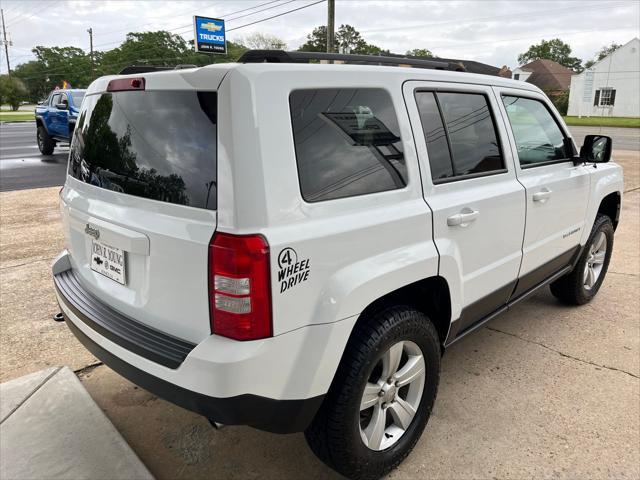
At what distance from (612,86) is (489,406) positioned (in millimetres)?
54003

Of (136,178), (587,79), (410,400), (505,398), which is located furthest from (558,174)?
(587,79)

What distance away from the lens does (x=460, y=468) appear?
2.47 m

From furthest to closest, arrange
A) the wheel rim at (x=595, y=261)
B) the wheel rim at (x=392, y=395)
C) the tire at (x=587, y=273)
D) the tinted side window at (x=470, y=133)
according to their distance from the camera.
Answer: the wheel rim at (x=595, y=261) → the tire at (x=587, y=273) → the tinted side window at (x=470, y=133) → the wheel rim at (x=392, y=395)

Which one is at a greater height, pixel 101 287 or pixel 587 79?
pixel 587 79

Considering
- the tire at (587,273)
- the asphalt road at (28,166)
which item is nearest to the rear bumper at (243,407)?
the tire at (587,273)

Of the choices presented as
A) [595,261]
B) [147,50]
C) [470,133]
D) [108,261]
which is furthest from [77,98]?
[147,50]

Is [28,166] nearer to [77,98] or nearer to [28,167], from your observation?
[28,167]

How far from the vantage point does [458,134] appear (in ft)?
8.76

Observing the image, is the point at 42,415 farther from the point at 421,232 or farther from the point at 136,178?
the point at 421,232

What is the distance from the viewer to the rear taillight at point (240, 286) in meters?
1.74

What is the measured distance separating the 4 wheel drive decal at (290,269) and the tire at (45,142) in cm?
1574

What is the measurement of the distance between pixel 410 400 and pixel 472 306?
0.66 m

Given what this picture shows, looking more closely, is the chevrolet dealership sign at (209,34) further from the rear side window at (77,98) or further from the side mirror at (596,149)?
the side mirror at (596,149)

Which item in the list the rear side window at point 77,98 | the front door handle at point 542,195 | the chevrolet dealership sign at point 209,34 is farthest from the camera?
the chevrolet dealership sign at point 209,34
